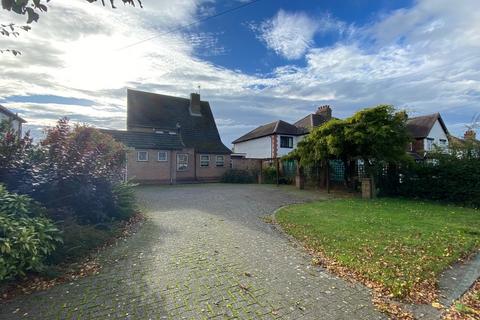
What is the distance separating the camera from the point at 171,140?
21.4 m

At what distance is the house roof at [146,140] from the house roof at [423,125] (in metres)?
24.2

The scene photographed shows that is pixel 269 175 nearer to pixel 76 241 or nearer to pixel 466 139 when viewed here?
pixel 466 139

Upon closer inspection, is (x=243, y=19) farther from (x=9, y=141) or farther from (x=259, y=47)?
(x=9, y=141)

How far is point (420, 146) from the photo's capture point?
27.0 meters

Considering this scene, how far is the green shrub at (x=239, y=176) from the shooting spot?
22344 millimetres

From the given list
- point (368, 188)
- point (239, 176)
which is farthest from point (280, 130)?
point (368, 188)

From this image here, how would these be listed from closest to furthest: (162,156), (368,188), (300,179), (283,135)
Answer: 1. (368,188)
2. (300,179)
3. (162,156)
4. (283,135)

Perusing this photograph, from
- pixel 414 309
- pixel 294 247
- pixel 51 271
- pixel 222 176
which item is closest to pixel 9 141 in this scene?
pixel 51 271

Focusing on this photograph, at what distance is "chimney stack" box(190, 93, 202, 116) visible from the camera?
28062 mm

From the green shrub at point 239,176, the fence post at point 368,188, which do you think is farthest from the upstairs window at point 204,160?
the fence post at point 368,188

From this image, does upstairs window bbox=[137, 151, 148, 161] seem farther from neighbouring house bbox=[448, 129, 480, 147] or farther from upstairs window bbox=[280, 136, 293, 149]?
neighbouring house bbox=[448, 129, 480, 147]

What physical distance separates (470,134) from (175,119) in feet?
73.7

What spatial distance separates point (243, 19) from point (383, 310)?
10867mm

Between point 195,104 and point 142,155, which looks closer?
point 142,155
